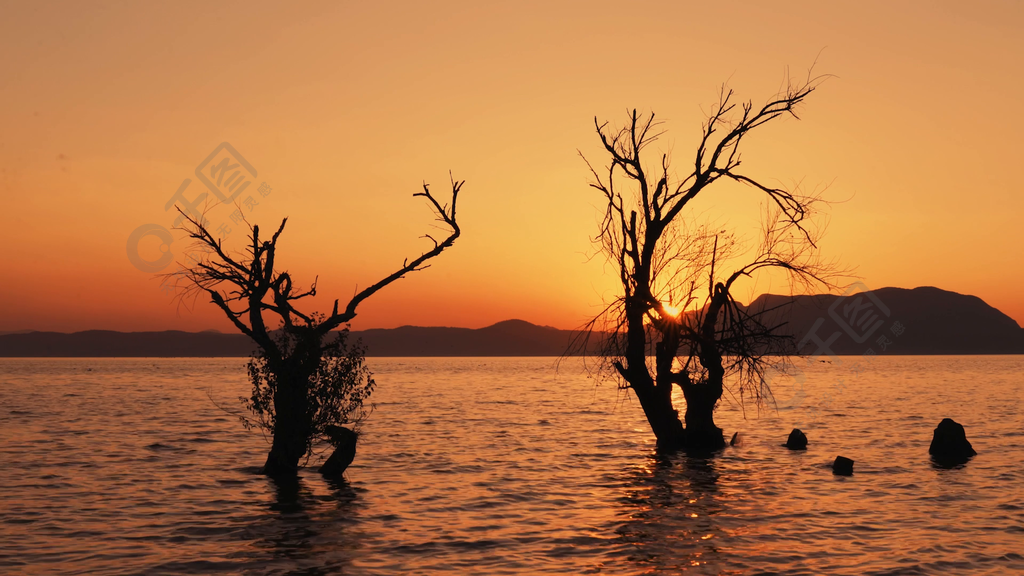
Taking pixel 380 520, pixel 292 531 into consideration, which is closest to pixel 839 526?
pixel 380 520

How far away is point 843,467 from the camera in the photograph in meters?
24.3

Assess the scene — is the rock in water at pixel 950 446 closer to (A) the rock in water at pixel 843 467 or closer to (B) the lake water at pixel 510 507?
(B) the lake water at pixel 510 507

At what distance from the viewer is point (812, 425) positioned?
42.2m

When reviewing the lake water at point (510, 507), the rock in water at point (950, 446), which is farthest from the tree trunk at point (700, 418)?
the rock in water at point (950, 446)

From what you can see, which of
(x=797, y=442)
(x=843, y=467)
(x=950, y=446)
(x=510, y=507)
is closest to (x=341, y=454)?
(x=510, y=507)

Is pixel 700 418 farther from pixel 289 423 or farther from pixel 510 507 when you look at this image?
pixel 289 423

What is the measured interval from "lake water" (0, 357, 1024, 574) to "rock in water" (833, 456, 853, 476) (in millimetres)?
326

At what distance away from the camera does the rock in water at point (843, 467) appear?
24.2 m

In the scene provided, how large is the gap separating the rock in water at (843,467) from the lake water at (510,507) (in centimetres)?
33

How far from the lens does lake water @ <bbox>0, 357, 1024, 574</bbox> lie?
14.0m

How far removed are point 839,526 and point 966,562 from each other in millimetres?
3026

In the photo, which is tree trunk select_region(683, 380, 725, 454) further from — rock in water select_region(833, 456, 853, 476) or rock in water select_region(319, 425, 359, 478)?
rock in water select_region(319, 425, 359, 478)

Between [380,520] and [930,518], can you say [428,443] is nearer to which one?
[380,520]

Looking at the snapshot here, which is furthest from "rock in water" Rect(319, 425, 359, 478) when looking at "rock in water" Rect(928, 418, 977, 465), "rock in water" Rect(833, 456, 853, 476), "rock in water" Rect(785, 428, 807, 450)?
"rock in water" Rect(928, 418, 977, 465)
